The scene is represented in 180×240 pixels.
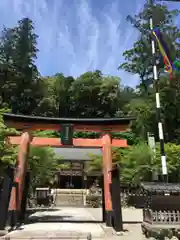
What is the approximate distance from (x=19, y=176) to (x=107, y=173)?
4.39 metres

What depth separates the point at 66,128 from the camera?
16.1 m

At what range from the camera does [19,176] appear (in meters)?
14.4

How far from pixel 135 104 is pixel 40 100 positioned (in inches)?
680

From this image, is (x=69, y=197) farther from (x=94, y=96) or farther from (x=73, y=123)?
(x=94, y=96)

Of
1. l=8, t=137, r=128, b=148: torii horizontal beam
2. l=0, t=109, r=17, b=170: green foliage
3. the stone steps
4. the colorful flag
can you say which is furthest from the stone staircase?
l=0, t=109, r=17, b=170: green foliage

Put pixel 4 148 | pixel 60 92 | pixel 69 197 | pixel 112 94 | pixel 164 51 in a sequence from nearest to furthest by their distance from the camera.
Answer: pixel 4 148 → pixel 164 51 → pixel 69 197 → pixel 112 94 → pixel 60 92

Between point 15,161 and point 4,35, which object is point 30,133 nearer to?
point 15,161

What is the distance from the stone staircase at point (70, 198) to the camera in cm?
3072

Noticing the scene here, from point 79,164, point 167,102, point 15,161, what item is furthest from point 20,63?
point 15,161

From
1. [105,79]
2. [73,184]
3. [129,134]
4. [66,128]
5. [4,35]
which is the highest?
[4,35]

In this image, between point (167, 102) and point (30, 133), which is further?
point (167, 102)

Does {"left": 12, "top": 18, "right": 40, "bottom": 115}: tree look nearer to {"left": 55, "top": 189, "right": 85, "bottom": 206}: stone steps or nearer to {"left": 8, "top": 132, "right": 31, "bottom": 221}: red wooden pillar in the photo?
{"left": 55, "top": 189, "right": 85, "bottom": 206}: stone steps

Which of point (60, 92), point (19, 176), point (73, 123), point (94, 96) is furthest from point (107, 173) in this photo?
point (60, 92)

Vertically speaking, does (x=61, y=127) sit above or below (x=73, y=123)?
below
